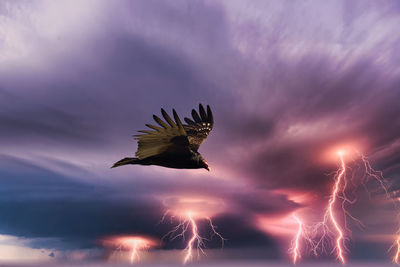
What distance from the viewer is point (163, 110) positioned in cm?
766

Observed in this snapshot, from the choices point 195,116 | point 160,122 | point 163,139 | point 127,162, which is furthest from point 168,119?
point 195,116

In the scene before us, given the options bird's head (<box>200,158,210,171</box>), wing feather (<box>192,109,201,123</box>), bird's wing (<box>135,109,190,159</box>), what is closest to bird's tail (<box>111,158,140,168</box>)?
bird's wing (<box>135,109,190,159</box>)

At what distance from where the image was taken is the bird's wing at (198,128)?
11.3 meters

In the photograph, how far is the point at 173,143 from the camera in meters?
8.92

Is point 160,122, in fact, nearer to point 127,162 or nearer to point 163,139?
point 163,139

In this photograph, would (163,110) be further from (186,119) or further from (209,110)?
(186,119)

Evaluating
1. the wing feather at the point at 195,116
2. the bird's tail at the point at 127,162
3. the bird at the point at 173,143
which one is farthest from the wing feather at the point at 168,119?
the wing feather at the point at 195,116

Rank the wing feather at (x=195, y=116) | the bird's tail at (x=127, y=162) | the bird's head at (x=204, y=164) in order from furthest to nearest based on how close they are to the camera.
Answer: the wing feather at (x=195, y=116) < the bird's head at (x=204, y=164) < the bird's tail at (x=127, y=162)

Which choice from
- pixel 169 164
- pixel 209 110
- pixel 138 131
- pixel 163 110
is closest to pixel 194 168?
pixel 169 164

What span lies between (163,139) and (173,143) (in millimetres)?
356

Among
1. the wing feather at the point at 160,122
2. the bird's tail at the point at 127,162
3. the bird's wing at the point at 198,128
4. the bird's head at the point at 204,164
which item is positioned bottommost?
the bird's tail at the point at 127,162

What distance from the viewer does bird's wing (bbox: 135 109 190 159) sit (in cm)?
811

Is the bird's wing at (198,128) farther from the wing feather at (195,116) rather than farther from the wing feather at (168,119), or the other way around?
the wing feather at (168,119)

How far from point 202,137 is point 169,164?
228 centimetres
